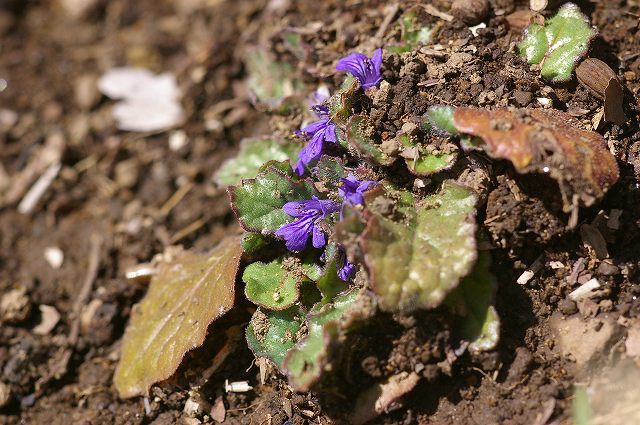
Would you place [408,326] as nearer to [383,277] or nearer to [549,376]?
[383,277]

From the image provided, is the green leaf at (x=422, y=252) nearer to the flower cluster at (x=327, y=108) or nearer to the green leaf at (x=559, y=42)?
the flower cluster at (x=327, y=108)

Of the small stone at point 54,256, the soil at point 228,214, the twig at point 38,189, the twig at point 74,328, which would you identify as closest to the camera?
the soil at point 228,214

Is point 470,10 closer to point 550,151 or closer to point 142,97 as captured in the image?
Answer: point 550,151

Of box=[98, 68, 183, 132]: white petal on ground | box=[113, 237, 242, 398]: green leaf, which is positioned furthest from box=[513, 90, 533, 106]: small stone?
box=[98, 68, 183, 132]: white petal on ground

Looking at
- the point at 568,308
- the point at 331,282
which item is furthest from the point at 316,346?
the point at 568,308

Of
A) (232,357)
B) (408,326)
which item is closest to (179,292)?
(232,357)

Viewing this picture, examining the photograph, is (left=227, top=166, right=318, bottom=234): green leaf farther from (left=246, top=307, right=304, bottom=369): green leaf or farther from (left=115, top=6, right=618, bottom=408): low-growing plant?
(left=246, top=307, right=304, bottom=369): green leaf

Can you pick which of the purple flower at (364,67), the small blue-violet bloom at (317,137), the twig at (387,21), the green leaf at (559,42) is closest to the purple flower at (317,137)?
the small blue-violet bloom at (317,137)
